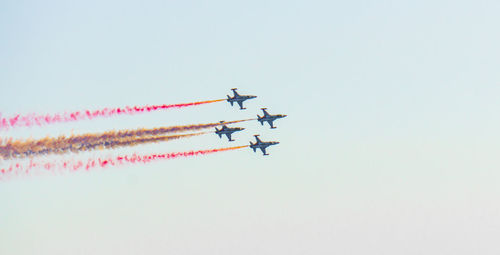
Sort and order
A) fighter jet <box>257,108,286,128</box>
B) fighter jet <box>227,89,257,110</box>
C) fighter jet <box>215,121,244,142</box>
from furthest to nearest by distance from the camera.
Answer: fighter jet <box>257,108,286,128</box>, fighter jet <box>227,89,257,110</box>, fighter jet <box>215,121,244,142</box>

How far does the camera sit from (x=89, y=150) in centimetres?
10181

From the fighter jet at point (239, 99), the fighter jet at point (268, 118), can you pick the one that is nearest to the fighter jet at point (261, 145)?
the fighter jet at point (268, 118)

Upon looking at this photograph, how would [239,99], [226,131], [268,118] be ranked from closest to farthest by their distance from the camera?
1. [226,131]
2. [239,99]
3. [268,118]

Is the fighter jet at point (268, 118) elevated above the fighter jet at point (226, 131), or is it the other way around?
the fighter jet at point (268, 118)

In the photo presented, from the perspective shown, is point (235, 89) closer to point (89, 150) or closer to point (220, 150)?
point (220, 150)

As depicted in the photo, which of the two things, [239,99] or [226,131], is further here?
[239,99]

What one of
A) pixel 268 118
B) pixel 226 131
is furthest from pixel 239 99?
pixel 226 131

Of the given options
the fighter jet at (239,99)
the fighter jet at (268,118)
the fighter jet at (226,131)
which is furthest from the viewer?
the fighter jet at (268,118)

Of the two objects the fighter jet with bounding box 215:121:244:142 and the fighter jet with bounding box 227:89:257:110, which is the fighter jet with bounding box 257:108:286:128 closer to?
Result: the fighter jet with bounding box 227:89:257:110

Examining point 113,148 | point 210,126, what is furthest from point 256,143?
point 113,148

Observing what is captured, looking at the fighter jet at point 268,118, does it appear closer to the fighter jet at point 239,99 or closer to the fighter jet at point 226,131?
the fighter jet at point 239,99

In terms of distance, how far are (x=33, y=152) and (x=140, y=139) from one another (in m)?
17.4

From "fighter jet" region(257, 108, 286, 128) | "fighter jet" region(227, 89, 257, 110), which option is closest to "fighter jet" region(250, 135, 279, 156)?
"fighter jet" region(257, 108, 286, 128)

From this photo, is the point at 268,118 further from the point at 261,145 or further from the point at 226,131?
the point at 226,131
